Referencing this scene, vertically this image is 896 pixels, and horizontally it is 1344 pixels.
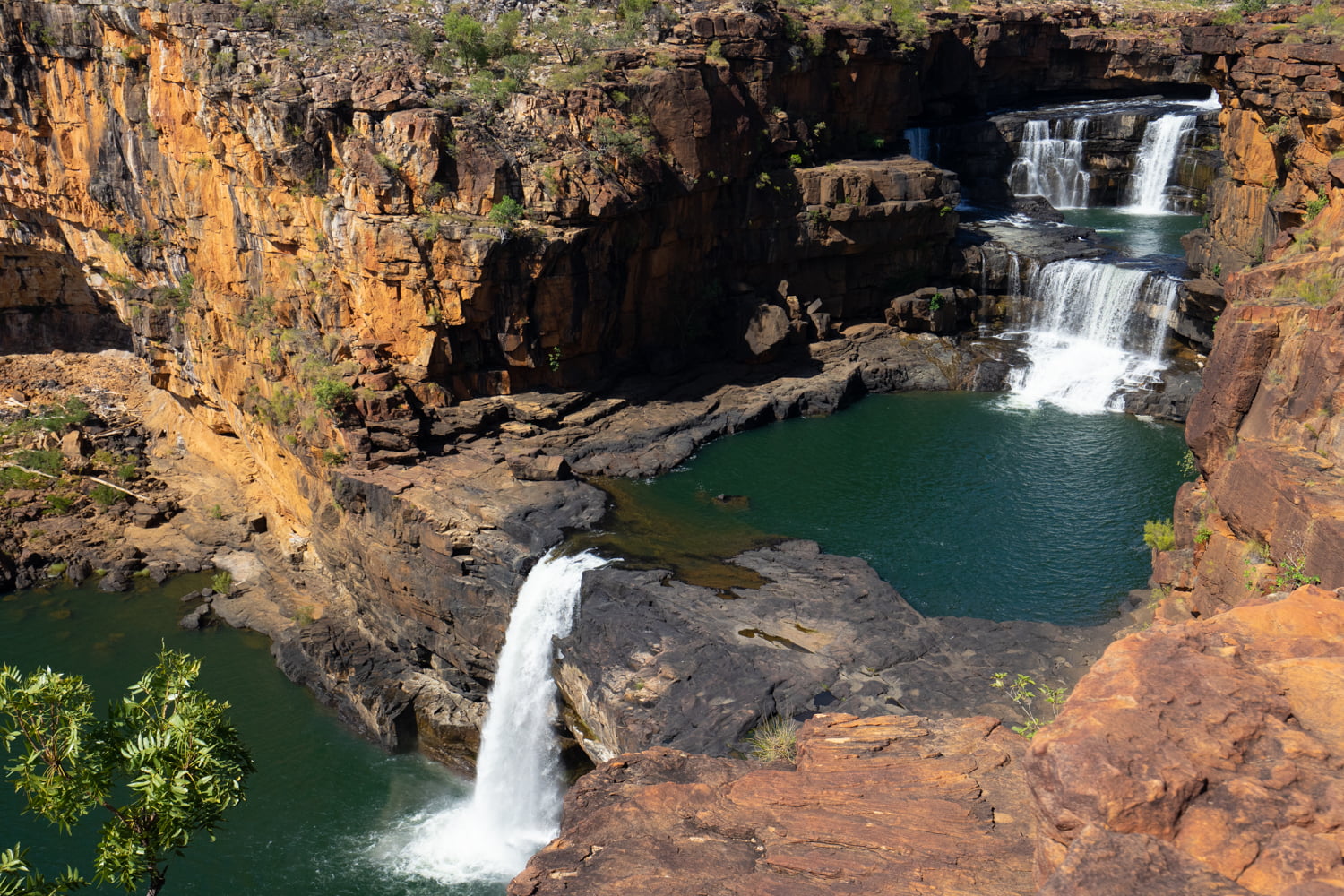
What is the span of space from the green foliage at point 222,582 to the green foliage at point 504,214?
12950 mm

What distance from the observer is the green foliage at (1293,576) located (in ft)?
47.3

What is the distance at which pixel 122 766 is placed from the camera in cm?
1224

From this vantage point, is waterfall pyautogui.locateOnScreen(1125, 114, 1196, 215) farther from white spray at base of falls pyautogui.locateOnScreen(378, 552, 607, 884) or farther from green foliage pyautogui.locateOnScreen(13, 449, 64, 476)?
green foliage pyautogui.locateOnScreen(13, 449, 64, 476)

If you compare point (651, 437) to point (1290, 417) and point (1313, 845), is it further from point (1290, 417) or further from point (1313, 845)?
point (1313, 845)

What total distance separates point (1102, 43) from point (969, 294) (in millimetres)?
18968

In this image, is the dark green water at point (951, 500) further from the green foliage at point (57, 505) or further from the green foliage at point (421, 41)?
the green foliage at point (57, 505)

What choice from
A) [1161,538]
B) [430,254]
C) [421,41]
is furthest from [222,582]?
[1161,538]

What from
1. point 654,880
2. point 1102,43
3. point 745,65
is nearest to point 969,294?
point 745,65

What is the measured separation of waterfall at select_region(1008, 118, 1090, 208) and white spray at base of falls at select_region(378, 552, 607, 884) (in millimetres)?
31437

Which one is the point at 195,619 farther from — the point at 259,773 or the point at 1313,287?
the point at 1313,287

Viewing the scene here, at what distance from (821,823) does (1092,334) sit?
3001cm

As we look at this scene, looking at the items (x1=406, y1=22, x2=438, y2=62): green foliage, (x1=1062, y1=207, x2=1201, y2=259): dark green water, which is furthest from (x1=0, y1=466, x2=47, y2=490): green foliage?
(x1=1062, y1=207, x2=1201, y2=259): dark green water

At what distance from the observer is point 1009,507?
2789cm

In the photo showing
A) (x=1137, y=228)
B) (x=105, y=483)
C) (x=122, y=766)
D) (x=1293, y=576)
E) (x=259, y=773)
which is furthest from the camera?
(x=1137, y=228)
